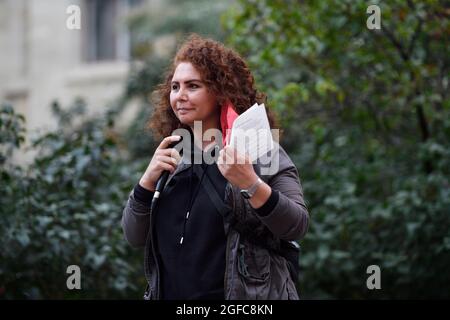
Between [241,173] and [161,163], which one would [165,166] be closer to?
[161,163]

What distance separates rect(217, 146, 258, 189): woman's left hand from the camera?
7.95 ft

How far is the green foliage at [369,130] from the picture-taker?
5.71m

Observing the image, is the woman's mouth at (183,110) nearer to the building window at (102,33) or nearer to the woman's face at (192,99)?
the woman's face at (192,99)

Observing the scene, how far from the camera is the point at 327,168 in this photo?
7.00 meters

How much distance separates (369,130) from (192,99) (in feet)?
13.7

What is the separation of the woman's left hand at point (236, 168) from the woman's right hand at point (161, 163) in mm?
292

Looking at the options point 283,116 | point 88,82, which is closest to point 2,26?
point 88,82

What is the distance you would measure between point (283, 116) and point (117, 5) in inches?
374

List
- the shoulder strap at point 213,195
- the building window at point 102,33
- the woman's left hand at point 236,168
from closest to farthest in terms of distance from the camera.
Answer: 1. the woman's left hand at point 236,168
2. the shoulder strap at point 213,195
3. the building window at point 102,33

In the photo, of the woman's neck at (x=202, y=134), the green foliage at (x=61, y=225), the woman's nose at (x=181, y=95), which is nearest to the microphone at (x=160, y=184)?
the woman's neck at (x=202, y=134)

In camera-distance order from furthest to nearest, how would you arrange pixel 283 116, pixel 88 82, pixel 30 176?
pixel 88 82 < pixel 283 116 < pixel 30 176

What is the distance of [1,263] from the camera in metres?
4.89

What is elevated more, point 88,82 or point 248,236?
point 88,82

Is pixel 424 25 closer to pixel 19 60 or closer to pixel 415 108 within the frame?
pixel 415 108
